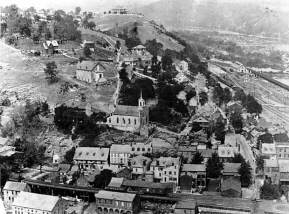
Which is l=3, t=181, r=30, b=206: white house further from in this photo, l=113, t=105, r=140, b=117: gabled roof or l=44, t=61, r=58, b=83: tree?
l=44, t=61, r=58, b=83: tree

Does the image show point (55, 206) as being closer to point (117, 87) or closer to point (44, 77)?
point (117, 87)

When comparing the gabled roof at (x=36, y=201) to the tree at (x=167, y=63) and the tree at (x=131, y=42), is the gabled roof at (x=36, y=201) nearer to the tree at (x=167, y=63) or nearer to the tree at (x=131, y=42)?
→ the tree at (x=167, y=63)

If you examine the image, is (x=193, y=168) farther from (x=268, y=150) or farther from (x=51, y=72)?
(x=51, y=72)

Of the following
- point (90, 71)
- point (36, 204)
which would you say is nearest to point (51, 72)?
point (90, 71)

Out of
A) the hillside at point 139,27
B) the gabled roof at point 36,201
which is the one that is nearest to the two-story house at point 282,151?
Result: the gabled roof at point 36,201

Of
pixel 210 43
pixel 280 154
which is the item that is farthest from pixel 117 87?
pixel 210 43

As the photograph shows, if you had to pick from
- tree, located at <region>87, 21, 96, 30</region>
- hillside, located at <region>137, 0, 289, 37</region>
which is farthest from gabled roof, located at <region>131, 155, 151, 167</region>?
tree, located at <region>87, 21, 96, 30</region>
